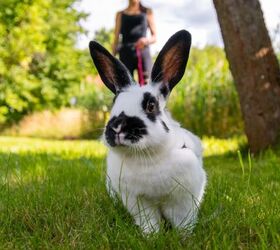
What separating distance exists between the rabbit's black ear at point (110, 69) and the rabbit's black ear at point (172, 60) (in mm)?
144

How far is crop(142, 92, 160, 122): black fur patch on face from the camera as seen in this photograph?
217cm

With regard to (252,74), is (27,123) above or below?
below

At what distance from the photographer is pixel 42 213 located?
245 cm

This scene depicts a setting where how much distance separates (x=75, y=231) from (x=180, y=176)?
0.52 meters

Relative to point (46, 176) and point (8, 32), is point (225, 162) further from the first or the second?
point (8, 32)

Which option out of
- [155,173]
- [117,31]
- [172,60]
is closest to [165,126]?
[155,173]

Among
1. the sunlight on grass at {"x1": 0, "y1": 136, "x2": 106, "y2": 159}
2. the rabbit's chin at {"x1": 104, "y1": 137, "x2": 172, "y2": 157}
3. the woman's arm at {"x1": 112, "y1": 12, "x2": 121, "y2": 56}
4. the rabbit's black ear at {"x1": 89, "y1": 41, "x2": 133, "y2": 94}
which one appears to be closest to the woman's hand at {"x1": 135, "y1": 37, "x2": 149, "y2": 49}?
the woman's arm at {"x1": 112, "y1": 12, "x2": 121, "y2": 56}

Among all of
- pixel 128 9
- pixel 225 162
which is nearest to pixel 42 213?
pixel 225 162

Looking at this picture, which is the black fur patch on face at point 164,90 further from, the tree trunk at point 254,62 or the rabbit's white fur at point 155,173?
the tree trunk at point 254,62

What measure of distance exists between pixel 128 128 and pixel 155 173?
242 mm

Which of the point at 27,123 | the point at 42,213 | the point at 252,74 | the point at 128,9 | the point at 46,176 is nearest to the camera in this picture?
the point at 42,213

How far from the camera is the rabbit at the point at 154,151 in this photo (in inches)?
82.4

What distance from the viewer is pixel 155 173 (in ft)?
7.06

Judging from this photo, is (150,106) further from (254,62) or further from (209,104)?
(209,104)
